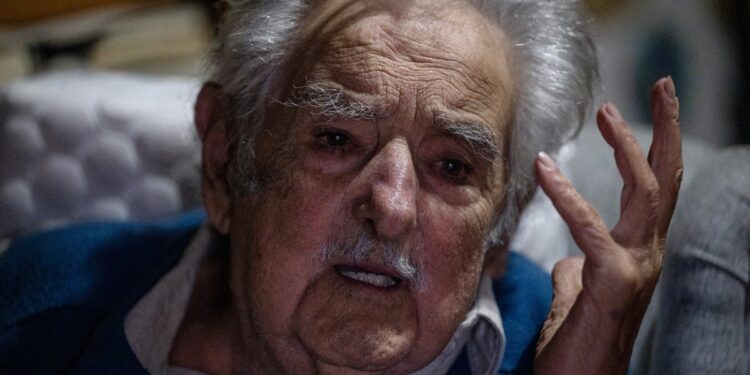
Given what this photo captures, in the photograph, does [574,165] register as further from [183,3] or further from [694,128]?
[183,3]

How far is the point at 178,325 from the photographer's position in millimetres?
1485

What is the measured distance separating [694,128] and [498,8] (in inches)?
88.2

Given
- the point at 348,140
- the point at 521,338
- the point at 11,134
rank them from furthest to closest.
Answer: the point at 11,134, the point at 521,338, the point at 348,140

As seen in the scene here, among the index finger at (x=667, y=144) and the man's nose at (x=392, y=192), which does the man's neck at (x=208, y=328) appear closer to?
the man's nose at (x=392, y=192)

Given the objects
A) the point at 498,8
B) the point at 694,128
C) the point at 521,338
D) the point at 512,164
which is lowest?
the point at 694,128

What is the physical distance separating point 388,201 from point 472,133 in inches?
7.5

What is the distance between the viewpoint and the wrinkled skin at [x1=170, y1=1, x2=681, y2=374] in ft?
4.00

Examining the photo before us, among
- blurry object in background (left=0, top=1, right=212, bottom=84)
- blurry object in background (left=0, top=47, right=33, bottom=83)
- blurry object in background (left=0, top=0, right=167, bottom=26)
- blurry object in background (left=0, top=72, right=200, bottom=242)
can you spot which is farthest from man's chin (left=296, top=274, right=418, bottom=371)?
blurry object in background (left=0, top=0, right=167, bottom=26)

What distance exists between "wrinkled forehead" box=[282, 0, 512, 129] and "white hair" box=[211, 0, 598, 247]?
0.06 metres

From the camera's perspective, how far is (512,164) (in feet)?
4.64

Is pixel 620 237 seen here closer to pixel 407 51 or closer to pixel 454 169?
pixel 454 169

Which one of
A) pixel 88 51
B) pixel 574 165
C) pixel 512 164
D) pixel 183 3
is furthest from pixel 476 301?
pixel 183 3

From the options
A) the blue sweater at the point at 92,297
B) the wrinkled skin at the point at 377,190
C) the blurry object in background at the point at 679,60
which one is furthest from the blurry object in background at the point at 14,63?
the blurry object in background at the point at 679,60

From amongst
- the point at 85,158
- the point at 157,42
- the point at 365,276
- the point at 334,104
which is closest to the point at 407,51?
the point at 334,104
